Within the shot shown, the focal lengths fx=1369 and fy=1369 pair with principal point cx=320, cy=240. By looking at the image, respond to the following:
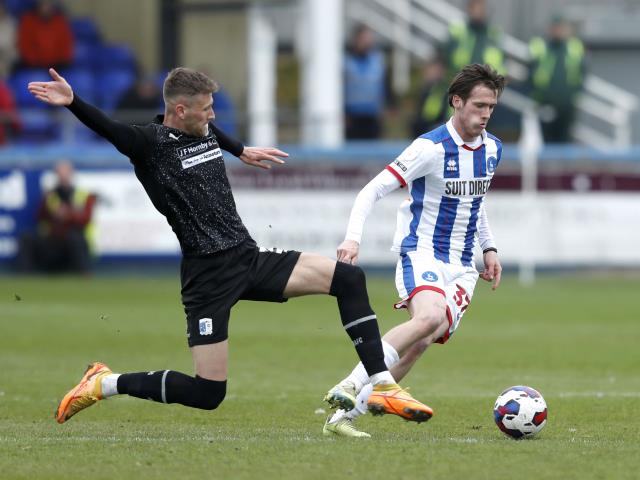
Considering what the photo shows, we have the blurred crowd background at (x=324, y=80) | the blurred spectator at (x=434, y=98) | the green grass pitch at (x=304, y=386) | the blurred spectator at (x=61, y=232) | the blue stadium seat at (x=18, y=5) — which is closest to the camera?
the green grass pitch at (x=304, y=386)

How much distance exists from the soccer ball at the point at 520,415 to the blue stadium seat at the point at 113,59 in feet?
59.4

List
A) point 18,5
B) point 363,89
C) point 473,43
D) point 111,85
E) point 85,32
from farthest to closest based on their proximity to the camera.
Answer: point 85,32 → point 18,5 → point 111,85 → point 363,89 → point 473,43

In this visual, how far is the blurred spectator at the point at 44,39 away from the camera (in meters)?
23.4

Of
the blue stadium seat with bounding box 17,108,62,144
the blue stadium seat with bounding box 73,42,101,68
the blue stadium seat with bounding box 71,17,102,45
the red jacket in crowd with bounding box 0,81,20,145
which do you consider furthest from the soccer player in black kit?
the blue stadium seat with bounding box 71,17,102,45

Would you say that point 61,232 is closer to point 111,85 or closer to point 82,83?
point 82,83

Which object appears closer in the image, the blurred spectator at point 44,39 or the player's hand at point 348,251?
the player's hand at point 348,251

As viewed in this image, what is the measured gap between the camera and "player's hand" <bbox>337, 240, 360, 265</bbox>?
7.48 meters

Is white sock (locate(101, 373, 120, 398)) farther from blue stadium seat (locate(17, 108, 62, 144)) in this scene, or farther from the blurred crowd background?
blue stadium seat (locate(17, 108, 62, 144))

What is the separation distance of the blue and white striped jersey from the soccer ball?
1031 millimetres

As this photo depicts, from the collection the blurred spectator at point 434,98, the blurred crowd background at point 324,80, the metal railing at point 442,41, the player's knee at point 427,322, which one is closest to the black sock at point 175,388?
the player's knee at point 427,322

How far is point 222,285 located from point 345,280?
0.69 meters

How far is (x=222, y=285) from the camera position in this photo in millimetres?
7699

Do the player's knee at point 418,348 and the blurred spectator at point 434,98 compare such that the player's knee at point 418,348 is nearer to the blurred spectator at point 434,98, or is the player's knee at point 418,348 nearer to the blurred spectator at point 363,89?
the blurred spectator at point 434,98

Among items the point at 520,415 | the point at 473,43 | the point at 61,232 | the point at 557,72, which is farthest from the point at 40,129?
the point at 520,415
